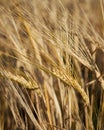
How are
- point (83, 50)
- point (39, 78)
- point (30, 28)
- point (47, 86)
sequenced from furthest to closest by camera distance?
point (39, 78) < point (47, 86) < point (30, 28) < point (83, 50)

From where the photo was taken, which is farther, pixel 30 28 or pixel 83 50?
pixel 30 28

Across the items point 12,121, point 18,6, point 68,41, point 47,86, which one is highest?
point 18,6

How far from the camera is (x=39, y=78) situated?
1608 millimetres

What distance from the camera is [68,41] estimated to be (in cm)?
130

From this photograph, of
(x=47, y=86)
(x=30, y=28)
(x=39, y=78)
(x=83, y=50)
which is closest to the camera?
(x=83, y=50)

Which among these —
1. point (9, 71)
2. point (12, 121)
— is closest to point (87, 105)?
point (9, 71)

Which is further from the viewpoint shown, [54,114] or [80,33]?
[54,114]

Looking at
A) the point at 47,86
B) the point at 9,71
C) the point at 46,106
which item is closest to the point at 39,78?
the point at 47,86

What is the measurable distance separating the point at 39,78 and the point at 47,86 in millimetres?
122

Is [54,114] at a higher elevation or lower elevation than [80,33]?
lower

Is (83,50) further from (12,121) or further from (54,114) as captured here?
(12,121)

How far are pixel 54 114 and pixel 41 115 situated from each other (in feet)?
0.24

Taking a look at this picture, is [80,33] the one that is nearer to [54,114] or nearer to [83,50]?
[83,50]

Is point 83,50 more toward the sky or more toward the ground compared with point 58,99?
more toward the sky
